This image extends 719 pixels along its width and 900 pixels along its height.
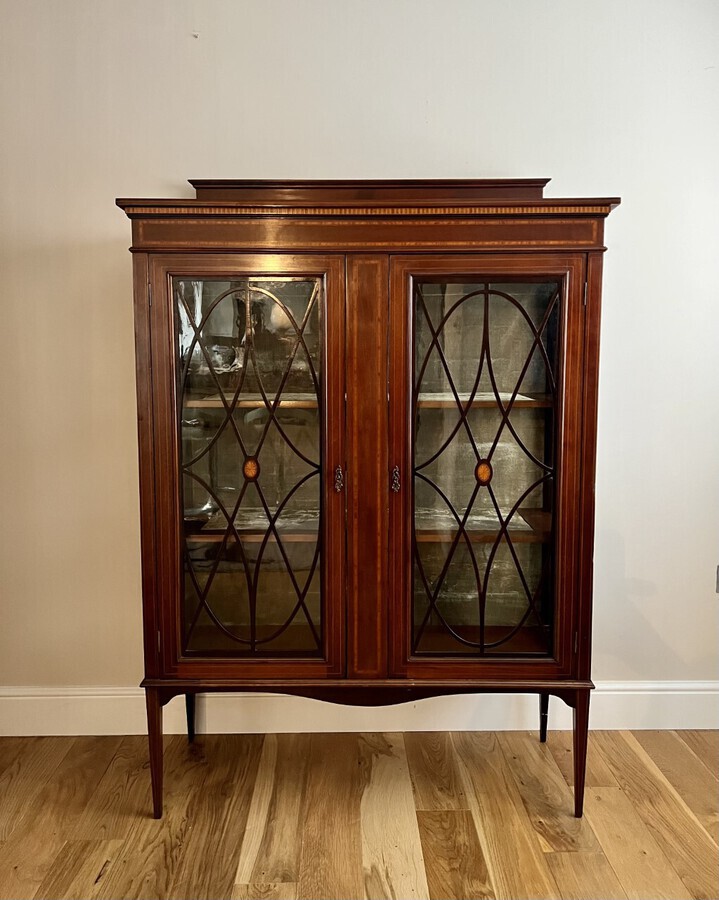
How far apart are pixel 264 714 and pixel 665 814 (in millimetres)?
1172

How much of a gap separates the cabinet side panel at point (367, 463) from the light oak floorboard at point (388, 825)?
14.2 inches

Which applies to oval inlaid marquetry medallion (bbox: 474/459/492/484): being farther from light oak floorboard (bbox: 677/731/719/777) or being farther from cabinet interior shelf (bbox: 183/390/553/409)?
light oak floorboard (bbox: 677/731/719/777)

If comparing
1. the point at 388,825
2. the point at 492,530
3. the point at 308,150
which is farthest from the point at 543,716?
the point at 308,150

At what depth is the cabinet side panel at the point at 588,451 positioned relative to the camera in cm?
181

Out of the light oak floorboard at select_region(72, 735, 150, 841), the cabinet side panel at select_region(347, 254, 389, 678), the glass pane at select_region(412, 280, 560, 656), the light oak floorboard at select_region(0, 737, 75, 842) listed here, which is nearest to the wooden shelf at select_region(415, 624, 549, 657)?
the glass pane at select_region(412, 280, 560, 656)

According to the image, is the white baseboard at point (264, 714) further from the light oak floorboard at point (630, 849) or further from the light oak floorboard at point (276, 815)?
the light oak floorboard at point (630, 849)

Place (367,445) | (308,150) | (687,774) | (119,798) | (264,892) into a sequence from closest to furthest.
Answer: (264,892)
(367,445)
(119,798)
(687,774)
(308,150)

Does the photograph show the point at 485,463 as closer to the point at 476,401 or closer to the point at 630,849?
the point at 476,401

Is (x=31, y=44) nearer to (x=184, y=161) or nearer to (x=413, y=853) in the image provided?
(x=184, y=161)

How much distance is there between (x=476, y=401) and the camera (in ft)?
6.16

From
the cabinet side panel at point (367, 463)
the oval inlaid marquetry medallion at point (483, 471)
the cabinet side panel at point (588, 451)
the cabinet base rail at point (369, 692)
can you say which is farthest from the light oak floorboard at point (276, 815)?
the oval inlaid marquetry medallion at point (483, 471)

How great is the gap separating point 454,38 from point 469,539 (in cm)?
147

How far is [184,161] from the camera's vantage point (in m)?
2.27

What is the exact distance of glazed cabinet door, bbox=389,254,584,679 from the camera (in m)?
1.83
